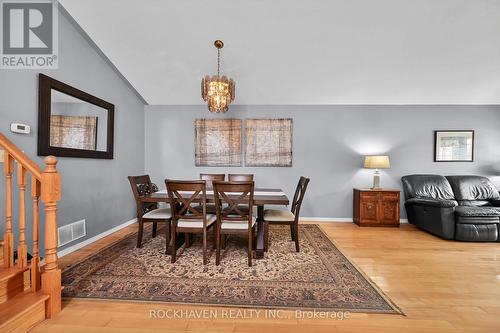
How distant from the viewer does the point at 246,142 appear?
432 cm

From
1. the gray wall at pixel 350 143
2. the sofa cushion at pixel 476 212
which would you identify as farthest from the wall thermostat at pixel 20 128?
the sofa cushion at pixel 476 212

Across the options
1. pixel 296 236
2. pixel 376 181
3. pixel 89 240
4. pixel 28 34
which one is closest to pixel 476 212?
pixel 376 181

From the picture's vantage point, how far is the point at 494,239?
3.07m

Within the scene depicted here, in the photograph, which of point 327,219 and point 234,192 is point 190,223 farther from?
point 327,219

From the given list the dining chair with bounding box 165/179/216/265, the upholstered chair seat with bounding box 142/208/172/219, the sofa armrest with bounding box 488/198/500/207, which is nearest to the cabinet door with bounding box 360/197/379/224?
the sofa armrest with bounding box 488/198/500/207

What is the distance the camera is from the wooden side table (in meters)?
3.83

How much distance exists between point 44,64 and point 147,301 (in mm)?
2734

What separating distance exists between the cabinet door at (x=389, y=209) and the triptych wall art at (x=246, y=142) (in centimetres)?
176

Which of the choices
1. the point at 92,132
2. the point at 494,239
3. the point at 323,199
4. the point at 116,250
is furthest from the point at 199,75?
the point at 494,239

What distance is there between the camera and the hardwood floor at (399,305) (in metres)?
1.49

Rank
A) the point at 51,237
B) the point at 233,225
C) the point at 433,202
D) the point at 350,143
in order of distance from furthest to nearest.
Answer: the point at 350,143 < the point at 433,202 < the point at 233,225 < the point at 51,237

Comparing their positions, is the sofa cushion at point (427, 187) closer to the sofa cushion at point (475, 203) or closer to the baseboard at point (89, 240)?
the sofa cushion at point (475, 203)

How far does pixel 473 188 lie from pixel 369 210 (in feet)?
6.01

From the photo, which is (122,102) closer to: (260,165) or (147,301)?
(260,165)
